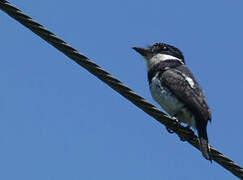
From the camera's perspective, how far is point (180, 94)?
264 inches

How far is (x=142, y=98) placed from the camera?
484 cm

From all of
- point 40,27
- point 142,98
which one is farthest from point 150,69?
point 40,27

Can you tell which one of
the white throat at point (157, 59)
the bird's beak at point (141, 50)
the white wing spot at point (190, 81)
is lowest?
the white wing spot at point (190, 81)

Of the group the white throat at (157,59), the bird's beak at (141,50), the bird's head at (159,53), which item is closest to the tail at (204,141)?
the white throat at (157,59)

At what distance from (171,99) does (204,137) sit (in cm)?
81

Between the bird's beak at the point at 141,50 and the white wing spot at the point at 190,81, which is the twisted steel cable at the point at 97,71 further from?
the bird's beak at the point at 141,50

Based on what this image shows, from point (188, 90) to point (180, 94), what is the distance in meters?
0.13

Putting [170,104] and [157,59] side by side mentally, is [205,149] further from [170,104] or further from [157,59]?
[157,59]

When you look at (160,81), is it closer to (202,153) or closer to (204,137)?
(204,137)

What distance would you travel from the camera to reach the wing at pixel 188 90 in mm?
6465

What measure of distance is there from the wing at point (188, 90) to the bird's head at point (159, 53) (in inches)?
28.7

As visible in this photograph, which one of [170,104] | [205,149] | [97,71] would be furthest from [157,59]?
[97,71]

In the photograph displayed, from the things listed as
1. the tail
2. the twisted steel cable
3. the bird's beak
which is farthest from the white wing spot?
the twisted steel cable

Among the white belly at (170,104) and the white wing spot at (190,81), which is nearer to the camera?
the white belly at (170,104)
